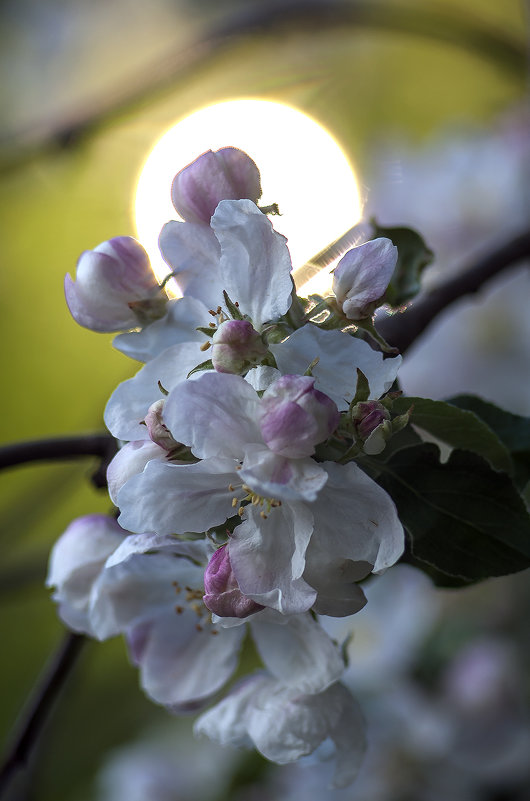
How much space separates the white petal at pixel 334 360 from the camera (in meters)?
0.30

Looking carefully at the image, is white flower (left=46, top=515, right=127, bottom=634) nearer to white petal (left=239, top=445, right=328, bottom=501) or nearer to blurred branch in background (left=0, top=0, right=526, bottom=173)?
white petal (left=239, top=445, right=328, bottom=501)

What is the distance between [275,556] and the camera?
0.30m

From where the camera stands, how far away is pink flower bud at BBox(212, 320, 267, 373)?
0.29 m

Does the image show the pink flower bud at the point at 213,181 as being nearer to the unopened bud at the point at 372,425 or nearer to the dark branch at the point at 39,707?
the unopened bud at the point at 372,425

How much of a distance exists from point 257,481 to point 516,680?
81 cm

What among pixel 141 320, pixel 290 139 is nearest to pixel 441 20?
pixel 290 139

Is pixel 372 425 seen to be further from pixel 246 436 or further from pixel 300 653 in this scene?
pixel 300 653

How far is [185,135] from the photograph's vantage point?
1.03 meters

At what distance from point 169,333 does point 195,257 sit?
3 centimetres

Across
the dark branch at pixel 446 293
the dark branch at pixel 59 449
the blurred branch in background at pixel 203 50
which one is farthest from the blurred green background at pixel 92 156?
the dark branch at pixel 59 449

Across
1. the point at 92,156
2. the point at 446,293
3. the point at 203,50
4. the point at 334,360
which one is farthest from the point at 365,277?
the point at 92,156

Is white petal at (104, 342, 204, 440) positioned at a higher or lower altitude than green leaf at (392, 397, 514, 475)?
higher

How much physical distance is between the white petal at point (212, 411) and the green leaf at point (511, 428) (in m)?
0.14

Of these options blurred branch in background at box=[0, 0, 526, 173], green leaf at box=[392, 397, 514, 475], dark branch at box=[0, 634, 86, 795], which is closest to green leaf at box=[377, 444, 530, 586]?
green leaf at box=[392, 397, 514, 475]
